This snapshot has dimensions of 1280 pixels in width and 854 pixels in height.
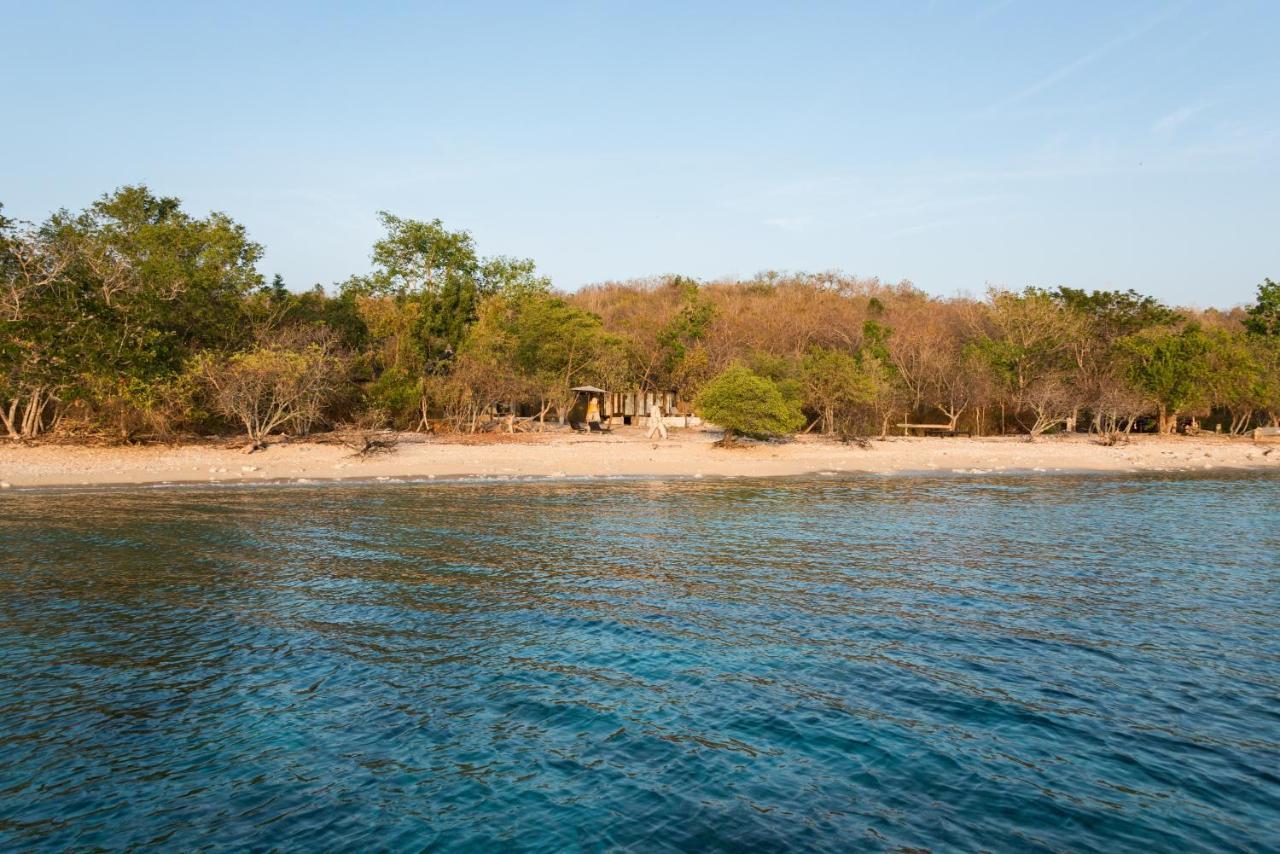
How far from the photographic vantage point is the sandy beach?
3111 centimetres

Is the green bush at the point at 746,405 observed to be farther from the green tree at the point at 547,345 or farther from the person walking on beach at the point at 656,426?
the green tree at the point at 547,345

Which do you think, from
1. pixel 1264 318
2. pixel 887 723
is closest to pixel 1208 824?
pixel 887 723

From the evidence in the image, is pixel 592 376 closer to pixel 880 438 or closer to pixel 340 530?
pixel 880 438

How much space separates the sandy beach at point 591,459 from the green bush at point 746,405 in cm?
167

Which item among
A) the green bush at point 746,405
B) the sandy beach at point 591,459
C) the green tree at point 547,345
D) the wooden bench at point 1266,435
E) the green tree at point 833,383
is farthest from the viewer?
the wooden bench at point 1266,435

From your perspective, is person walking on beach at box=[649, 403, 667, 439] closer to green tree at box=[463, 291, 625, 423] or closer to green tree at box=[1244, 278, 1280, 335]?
green tree at box=[463, 291, 625, 423]

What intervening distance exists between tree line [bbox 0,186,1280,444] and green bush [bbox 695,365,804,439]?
4.5 inches

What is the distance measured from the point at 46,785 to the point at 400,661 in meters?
3.90

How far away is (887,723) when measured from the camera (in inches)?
334

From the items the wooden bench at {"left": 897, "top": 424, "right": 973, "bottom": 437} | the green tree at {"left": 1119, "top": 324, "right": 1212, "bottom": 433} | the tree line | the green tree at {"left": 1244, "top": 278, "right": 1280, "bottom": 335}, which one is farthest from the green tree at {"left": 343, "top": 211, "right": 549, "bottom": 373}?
the green tree at {"left": 1244, "top": 278, "right": 1280, "bottom": 335}

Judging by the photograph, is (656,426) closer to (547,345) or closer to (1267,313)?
(547,345)

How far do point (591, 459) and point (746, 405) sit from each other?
7.82 meters

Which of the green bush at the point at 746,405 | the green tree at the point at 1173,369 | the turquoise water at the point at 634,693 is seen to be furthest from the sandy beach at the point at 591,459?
the turquoise water at the point at 634,693

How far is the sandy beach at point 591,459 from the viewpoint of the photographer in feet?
102
